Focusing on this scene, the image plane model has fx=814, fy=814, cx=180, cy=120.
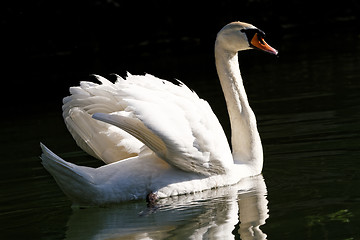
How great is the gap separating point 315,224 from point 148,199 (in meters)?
1.66

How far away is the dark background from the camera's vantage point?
76.6ft

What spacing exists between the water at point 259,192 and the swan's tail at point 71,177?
20 centimetres

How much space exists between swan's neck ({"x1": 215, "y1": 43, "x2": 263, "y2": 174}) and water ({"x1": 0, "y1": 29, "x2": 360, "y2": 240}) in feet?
1.01

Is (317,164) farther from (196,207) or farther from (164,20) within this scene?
(164,20)

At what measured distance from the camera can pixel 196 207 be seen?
6598 millimetres

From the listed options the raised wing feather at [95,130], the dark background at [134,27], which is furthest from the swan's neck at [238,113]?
the dark background at [134,27]

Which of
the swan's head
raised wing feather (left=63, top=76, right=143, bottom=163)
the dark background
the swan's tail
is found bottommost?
the swan's tail

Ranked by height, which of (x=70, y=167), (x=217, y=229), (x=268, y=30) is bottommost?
(x=217, y=229)

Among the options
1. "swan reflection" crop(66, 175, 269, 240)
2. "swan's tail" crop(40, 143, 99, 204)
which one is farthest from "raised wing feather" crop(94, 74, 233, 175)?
"swan's tail" crop(40, 143, 99, 204)

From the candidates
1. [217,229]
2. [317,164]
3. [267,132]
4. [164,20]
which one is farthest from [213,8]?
[217,229]

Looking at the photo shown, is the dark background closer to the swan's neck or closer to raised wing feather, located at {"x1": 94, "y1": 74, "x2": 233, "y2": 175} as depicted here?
the swan's neck

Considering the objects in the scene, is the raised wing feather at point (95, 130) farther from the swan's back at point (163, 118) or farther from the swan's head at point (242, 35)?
the swan's head at point (242, 35)

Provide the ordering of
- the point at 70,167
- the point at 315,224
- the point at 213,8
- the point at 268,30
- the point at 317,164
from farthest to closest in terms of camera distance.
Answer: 1. the point at 213,8
2. the point at 268,30
3. the point at 317,164
4. the point at 70,167
5. the point at 315,224

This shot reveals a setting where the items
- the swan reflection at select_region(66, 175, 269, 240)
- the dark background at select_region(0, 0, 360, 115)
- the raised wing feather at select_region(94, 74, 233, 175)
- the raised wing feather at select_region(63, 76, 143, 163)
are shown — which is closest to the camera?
the swan reflection at select_region(66, 175, 269, 240)
